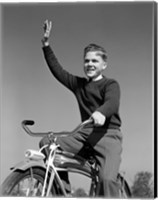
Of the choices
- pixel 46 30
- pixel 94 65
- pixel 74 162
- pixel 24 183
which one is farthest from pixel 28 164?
pixel 46 30

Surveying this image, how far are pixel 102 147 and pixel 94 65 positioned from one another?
57 cm

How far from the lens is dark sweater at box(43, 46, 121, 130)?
354cm

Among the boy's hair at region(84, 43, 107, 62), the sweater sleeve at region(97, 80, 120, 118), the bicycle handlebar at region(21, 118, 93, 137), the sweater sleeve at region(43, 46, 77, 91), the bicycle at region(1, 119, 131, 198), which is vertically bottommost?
the bicycle at region(1, 119, 131, 198)

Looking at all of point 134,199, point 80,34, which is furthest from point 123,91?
point 134,199

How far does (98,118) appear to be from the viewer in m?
3.47

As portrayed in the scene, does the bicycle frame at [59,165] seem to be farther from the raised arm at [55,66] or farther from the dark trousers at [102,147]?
the raised arm at [55,66]

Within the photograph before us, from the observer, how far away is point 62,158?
3.49 m

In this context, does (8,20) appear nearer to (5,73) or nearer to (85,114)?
(5,73)

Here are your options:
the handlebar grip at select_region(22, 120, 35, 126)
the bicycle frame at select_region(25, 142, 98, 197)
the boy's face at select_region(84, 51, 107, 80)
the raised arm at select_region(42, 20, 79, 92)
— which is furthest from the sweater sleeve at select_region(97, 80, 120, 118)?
the handlebar grip at select_region(22, 120, 35, 126)

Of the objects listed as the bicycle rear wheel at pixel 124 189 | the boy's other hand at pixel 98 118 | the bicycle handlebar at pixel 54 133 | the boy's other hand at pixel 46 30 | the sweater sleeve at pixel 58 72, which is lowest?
the bicycle rear wheel at pixel 124 189

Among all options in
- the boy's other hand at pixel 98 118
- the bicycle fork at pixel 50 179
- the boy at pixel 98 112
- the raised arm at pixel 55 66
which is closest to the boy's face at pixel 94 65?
the boy at pixel 98 112

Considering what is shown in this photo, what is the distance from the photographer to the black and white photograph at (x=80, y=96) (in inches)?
139

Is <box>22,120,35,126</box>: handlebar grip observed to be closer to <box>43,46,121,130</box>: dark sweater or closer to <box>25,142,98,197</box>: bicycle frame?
<box>25,142,98,197</box>: bicycle frame

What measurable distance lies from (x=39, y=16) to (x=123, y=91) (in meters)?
0.79
